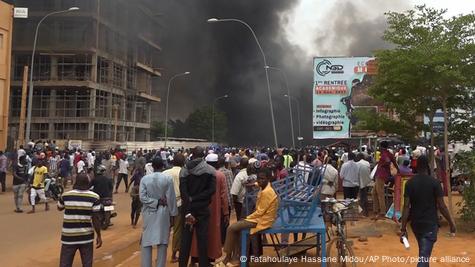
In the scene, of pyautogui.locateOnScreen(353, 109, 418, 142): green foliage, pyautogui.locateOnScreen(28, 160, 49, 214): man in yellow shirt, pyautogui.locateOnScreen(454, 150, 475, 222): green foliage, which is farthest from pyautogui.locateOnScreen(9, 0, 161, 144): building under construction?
pyautogui.locateOnScreen(454, 150, 475, 222): green foliage

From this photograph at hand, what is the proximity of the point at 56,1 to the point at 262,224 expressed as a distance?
43979 mm

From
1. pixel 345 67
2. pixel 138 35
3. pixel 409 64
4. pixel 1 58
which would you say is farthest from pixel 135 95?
pixel 409 64

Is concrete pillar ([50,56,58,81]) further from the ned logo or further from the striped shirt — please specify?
the striped shirt

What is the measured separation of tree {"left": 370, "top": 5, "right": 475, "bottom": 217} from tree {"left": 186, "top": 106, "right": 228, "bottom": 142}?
5588 cm

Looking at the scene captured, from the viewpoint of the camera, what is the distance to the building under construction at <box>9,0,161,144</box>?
4225 centimetres

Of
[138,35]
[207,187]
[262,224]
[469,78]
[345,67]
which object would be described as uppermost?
[138,35]

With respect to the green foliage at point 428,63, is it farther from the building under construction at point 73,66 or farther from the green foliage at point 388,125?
the building under construction at point 73,66

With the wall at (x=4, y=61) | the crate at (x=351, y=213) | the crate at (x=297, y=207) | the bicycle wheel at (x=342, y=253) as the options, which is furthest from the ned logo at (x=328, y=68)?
the wall at (x=4, y=61)

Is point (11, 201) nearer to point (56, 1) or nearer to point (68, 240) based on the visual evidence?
point (68, 240)

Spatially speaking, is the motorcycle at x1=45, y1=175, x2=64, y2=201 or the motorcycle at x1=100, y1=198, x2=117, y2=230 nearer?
the motorcycle at x1=100, y1=198, x2=117, y2=230

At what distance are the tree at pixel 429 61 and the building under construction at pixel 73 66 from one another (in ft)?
115

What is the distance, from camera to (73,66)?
4331 cm

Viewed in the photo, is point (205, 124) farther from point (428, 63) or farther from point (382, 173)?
point (428, 63)

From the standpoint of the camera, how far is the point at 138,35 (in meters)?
50.9
